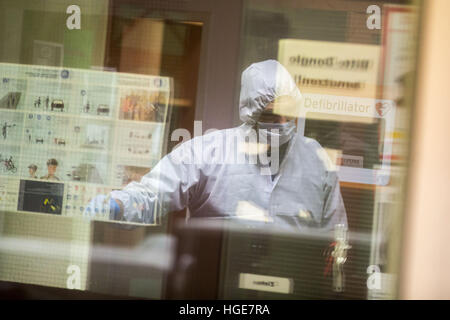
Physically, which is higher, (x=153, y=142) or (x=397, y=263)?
(x=153, y=142)

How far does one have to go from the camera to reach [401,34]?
101 inches

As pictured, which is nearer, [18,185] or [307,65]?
[307,65]

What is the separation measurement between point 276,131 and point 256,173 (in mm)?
228

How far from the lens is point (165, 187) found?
2.71 m

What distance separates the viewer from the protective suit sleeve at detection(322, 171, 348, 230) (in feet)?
8.64

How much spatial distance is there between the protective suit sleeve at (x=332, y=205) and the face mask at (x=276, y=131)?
267 millimetres

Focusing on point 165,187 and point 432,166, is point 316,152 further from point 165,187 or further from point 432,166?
point 165,187

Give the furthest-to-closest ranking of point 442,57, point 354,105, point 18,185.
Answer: point 18,185 → point 354,105 → point 442,57

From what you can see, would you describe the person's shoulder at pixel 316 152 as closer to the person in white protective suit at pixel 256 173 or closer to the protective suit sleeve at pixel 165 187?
the person in white protective suit at pixel 256 173

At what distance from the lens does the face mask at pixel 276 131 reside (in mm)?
2633

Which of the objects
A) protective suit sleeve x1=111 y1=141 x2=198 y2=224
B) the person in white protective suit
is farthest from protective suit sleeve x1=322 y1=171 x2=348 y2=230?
protective suit sleeve x1=111 y1=141 x2=198 y2=224
